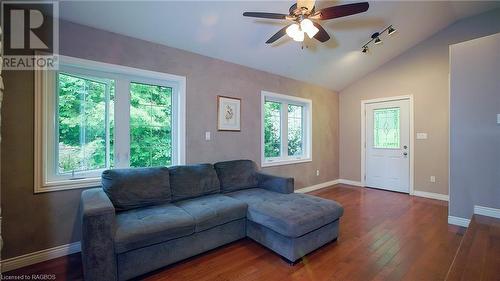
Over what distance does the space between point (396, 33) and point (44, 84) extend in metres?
5.20

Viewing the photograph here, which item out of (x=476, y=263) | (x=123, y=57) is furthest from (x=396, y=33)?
(x=123, y=57)

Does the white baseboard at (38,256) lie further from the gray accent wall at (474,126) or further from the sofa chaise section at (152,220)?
the gray accent wall at (474,126)

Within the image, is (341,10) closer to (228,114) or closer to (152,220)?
(228,114)

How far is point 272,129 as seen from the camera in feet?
14.3

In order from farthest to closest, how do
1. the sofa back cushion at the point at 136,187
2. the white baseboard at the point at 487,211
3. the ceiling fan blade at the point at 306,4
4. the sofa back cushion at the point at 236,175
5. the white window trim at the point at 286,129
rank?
the white window trim at the point at 286,129, the sofa back cushion at the point at 236,175, the white baseboard at the point at 487,211, the sofa back cushion at the point at 136,187, the ceiling fan blade at the point at 306,4

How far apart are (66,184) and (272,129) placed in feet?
10.5

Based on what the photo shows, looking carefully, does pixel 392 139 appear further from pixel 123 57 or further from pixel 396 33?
pixel 123 57

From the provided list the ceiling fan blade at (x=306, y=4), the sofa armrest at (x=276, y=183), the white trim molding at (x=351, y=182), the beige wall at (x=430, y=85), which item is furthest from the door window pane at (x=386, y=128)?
the ceiling fan blade at (x=306, y=4)

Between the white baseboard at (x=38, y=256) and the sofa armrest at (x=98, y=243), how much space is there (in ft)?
2.79

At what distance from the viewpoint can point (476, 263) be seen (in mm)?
1823

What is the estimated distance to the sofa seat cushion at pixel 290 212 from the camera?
207cm

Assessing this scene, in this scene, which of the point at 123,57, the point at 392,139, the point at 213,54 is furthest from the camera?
the point at 392,139

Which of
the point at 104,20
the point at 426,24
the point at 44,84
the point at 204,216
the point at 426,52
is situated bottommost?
the point at 204,216

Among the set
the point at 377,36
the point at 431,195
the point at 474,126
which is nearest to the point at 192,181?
the point at 474,126
